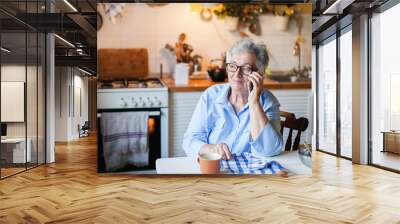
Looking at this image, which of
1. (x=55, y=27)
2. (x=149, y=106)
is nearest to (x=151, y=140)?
(x=149, y=106)

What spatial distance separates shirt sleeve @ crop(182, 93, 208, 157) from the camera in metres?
5.01

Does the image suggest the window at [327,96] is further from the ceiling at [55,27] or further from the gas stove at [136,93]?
the ceiling at [55,27]

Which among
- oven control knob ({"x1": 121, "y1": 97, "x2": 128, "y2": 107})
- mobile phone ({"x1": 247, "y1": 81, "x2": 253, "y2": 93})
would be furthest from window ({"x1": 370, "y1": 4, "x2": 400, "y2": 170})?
oven control knob ({"x1": 121, "y1": 97, "x2": 128, "y2": 107})

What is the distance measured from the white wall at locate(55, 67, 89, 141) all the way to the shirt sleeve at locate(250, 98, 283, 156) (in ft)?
14.9

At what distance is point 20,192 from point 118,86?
168 centimetres

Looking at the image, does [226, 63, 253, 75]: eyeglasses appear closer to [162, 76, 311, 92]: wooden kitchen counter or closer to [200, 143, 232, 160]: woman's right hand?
[162, 76, 311, 92]: wooden kitchen counter

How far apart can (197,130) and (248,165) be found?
810 millimetres

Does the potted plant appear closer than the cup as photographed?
No

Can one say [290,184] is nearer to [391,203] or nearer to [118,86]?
[391,203]

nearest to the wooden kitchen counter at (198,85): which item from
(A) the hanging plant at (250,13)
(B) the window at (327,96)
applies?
(A) the hanging plant at (250,13)

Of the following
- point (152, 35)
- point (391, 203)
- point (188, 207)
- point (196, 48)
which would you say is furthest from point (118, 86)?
point (391, 203)

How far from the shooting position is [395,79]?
5824mm

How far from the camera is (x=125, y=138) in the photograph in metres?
5.07

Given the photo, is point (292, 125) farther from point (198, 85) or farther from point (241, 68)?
point (198, 85)
